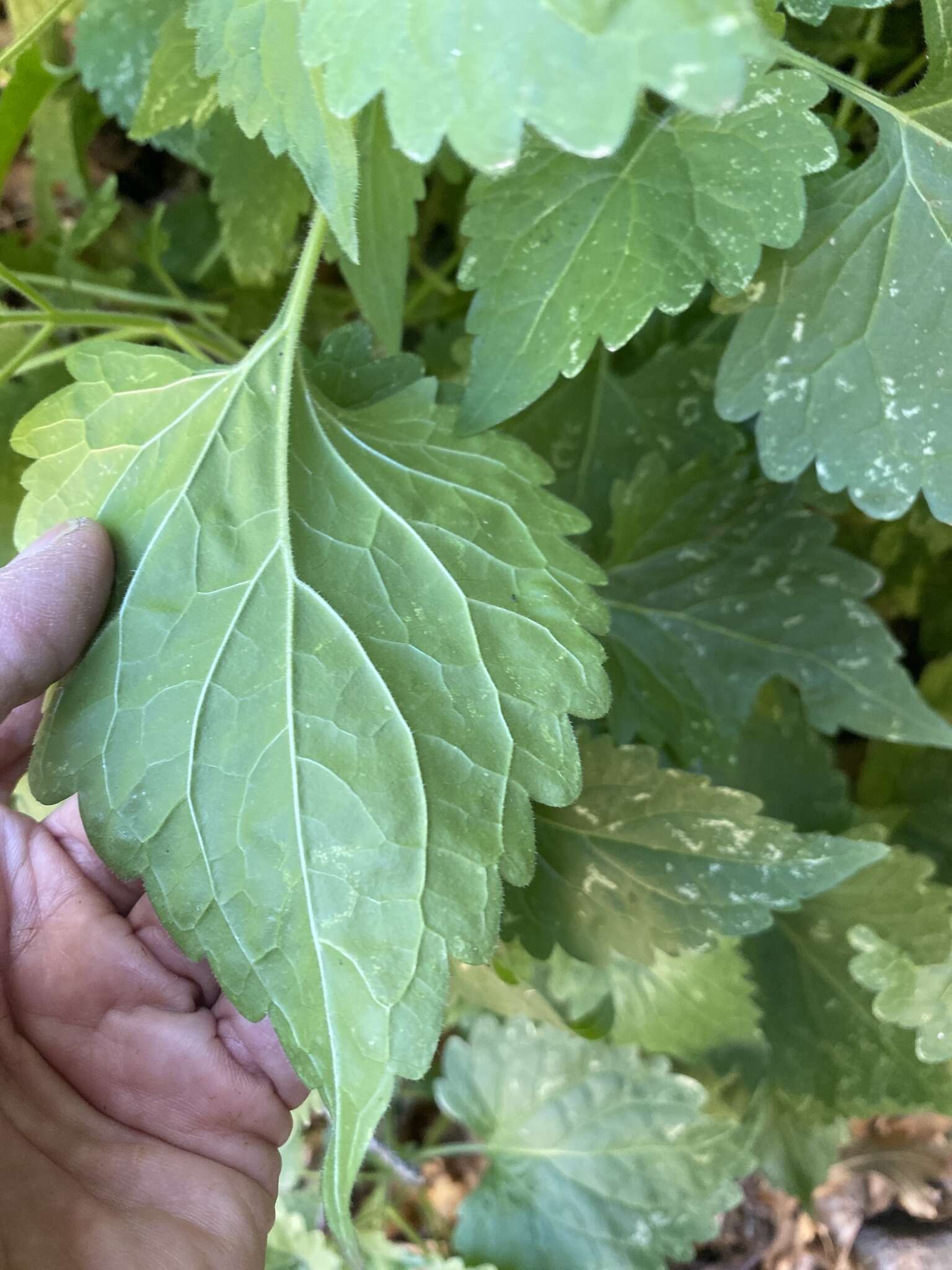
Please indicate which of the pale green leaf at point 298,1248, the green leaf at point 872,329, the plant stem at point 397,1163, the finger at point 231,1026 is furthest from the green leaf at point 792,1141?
the green leaf at point 872,329

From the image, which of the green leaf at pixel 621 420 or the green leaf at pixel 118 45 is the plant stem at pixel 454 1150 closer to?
the green leaf at pixel 621 420

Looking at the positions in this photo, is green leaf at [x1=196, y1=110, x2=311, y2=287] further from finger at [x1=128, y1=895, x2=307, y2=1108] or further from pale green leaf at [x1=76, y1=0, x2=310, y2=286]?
finger at [x1=128, y1=895, x2=307, y2=1108]

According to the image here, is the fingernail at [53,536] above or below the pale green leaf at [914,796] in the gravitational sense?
above

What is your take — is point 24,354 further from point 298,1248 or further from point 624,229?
point 298,1248

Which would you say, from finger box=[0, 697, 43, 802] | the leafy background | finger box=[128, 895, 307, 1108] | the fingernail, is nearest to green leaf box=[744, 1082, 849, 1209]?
the leafy background

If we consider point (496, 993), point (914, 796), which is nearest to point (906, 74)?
point (914, 796)

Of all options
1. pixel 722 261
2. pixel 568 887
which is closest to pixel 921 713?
Result: pixel 568 887

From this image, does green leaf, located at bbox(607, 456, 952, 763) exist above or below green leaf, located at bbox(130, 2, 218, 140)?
below
